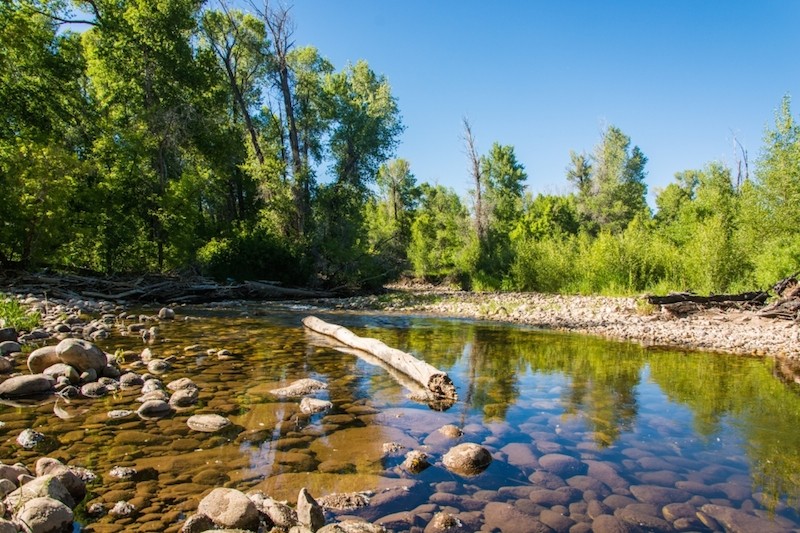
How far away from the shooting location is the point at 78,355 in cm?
566

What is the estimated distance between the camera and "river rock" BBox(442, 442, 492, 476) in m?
3.67

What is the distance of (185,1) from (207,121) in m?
5.46

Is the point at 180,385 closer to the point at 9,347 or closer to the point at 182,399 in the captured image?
the point at 182,399

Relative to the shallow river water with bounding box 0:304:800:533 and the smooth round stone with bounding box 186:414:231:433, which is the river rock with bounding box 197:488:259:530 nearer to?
the shallow river water with bounding box 0:304:800:533

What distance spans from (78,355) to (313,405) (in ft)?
9.84

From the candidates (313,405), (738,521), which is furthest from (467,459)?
(313,405)

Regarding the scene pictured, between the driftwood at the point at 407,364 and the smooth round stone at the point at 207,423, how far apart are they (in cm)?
249

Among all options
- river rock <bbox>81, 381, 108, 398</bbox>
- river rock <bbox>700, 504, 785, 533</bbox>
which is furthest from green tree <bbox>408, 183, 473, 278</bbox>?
river rock <bbox>700, 504, 785, 533</bbox>

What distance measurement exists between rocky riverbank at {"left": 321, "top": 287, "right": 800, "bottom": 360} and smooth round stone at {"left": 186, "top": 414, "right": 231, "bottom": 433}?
895 centimetres

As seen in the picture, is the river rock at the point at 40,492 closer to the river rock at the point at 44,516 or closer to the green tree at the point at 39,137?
the river rock at the point at 44,516

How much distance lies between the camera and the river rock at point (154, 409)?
15.0ft

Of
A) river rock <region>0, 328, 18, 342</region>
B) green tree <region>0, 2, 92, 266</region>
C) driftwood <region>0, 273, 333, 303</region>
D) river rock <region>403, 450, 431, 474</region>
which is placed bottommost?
river rock <region>403, 450, 431, 474</region>

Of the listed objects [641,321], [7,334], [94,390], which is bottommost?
[94,390]

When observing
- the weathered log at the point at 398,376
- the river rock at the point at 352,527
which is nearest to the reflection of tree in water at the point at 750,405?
the weathered log at the point at 398,376
